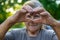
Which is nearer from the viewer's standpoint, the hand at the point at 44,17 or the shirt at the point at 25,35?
the hand at the point at 44,17

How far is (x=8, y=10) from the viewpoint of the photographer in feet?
12.3

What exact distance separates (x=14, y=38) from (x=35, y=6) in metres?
0.32

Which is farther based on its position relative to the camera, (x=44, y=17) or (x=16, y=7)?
(x=16, y=7)

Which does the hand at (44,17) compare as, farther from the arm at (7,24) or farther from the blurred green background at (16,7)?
the blurred green background at (16,7)

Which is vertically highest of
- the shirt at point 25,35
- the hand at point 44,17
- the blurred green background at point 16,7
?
the hand at point 44,17

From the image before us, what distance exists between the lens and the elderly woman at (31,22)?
1.58 meters

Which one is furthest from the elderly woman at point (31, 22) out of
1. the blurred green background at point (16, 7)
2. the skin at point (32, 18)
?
the blurred green background at point (16, 7)

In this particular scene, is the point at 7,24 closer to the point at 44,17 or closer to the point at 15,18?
the point at 15,18

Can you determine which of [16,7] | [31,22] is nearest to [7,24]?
[31,22]

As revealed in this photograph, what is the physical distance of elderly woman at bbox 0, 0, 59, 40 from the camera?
1.58m

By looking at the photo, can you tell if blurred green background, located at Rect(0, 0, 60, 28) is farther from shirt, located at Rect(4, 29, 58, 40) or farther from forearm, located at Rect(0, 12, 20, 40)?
forearm, located at Rect(0, 12, 20, 40)

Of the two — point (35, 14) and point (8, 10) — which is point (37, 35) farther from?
point (8, 10)

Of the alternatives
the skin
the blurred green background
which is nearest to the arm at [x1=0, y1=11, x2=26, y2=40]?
the skin

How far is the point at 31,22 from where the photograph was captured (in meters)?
1.63
